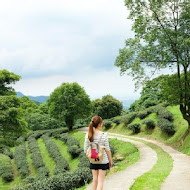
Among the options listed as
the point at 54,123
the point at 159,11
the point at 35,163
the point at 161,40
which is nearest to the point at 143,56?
the point at 161,40

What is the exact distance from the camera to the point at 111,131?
41.3 m

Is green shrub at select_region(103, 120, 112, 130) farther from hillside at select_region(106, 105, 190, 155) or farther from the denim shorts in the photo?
the denim shorts

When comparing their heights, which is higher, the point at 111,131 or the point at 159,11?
the point at 159,11

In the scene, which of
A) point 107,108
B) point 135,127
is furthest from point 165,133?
point 107,108

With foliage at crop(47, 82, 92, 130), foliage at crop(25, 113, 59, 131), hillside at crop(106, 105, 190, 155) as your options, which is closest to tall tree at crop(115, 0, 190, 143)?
hillside at crop(106, 105, 190, 155)

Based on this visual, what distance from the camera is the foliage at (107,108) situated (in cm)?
6128

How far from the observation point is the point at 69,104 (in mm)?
50094

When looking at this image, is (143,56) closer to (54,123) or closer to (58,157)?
(58,157)

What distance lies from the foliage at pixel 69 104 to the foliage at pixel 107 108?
31.2ft

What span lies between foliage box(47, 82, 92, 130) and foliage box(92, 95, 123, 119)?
950cm

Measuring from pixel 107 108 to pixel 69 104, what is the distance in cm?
1407

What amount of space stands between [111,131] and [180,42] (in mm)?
24511

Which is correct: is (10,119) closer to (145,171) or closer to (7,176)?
(7,176)

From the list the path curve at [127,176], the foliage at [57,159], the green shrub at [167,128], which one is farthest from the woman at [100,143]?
the green shrub at [167,128]
